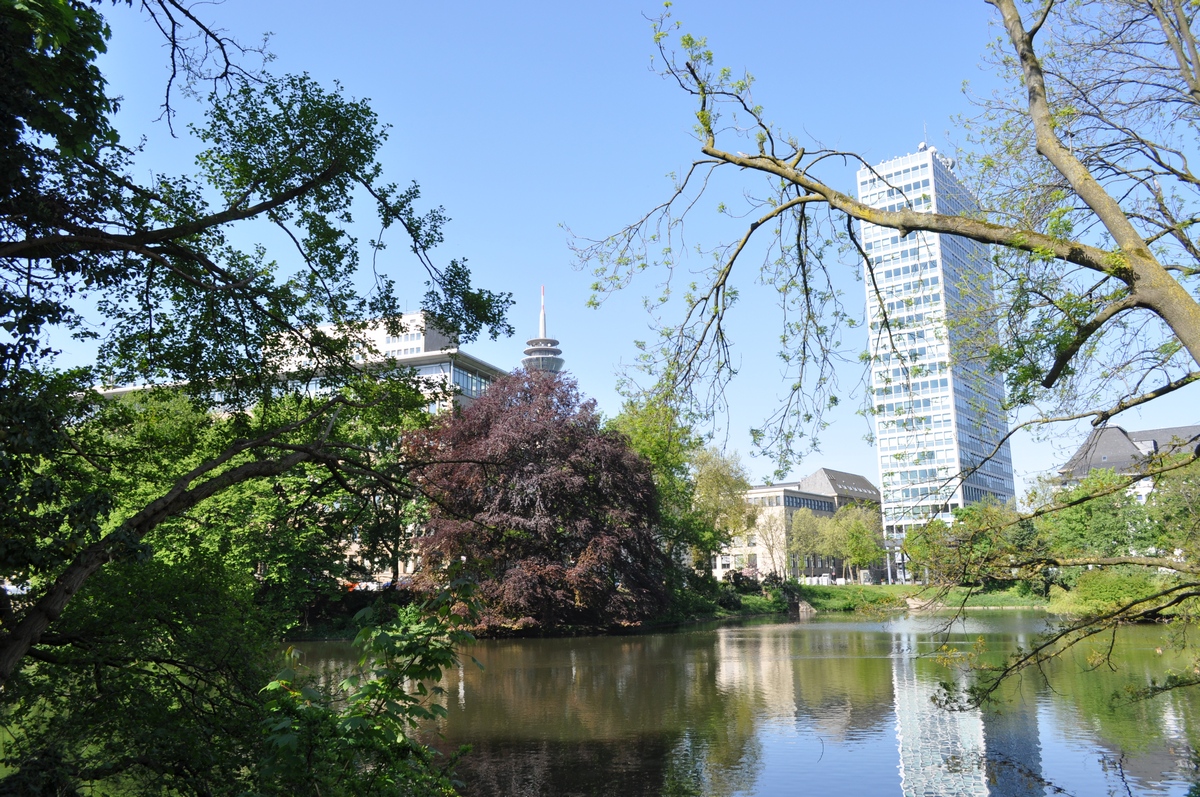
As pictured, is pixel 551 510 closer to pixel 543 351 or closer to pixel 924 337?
pixel 924 337

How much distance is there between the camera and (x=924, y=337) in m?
6.53

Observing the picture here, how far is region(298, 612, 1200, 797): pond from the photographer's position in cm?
1070

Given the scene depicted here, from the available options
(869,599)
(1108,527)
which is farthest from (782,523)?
(869,599)

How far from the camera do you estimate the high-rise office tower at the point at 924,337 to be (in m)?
6.20

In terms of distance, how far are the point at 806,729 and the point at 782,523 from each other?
186 feet

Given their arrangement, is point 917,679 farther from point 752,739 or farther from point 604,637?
point 604,637

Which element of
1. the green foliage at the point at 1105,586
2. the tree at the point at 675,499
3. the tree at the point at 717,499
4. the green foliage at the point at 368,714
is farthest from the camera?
the tree at the point at 717,499

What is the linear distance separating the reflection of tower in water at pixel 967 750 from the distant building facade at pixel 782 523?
3507 cm

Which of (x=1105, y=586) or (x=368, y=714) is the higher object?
(x=368, y=714)

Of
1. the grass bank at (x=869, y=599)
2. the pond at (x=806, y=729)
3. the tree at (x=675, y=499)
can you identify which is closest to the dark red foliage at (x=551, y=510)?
the tree at (x=675, y=499)

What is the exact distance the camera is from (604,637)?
3206 centimetres

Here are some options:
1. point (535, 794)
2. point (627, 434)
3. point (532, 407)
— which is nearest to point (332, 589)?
point (532, 407)

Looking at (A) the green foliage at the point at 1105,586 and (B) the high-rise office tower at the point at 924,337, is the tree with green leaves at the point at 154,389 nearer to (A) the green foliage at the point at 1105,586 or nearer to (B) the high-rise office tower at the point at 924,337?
(B) the high-rise office tower at the point at 924,337

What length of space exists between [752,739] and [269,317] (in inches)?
378
